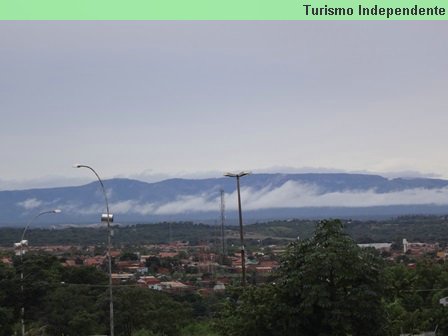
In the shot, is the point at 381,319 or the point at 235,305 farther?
the point at 235,305

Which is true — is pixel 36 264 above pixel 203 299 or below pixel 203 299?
above

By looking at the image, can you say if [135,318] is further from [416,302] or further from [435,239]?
[435,239]

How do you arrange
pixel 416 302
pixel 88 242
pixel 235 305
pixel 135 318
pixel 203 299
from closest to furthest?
pixel 235 305 → pixel 135 318 → pixel 416 302 → pixel 203 299 → pixel 88 242

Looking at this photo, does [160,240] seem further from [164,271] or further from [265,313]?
[265,313]

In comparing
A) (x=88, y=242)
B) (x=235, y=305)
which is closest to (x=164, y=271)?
(x=235, y=305)

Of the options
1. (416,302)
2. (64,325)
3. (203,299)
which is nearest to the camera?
(64,325)

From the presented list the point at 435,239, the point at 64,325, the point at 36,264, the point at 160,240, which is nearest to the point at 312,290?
the point at 64,325
